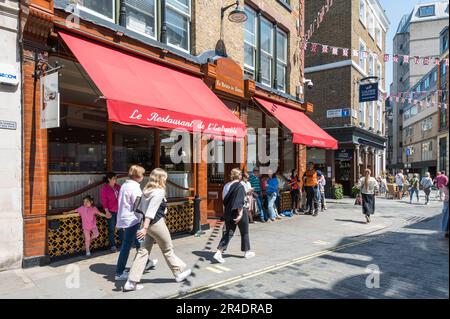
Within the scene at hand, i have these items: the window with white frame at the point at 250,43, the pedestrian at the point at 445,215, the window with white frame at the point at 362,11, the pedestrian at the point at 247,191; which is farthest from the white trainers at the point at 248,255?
the window with white frame at the point at 362,11

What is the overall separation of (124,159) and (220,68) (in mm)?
3855

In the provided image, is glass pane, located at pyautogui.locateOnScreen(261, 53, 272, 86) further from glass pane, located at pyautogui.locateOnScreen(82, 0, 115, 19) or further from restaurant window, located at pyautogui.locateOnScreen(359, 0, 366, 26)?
restaurant window, located at pyautogui.locateOnScreen(359, 0, 366, 26)

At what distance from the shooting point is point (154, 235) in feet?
16.0

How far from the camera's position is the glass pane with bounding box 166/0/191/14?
8984 mm

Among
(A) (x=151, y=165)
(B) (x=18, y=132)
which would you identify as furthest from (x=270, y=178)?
(B) (x=18, y=132)

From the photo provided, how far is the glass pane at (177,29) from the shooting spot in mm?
8961

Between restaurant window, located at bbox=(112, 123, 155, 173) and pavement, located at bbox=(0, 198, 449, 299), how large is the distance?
2111mm

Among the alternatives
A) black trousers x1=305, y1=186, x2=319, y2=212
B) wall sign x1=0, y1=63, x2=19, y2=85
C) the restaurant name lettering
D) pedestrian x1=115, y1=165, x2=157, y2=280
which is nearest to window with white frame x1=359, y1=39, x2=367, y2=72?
black trousers x1=305, y1=186, x2=319, y2=212

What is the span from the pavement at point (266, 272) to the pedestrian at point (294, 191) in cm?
427

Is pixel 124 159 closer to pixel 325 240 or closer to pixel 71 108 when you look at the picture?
pixel 71 108

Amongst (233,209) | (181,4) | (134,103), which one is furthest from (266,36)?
(233,209)

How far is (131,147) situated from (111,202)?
1.92 metres

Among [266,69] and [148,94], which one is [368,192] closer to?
[266,69]

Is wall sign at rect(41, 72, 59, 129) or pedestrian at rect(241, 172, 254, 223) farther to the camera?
pedestrian at rect(241, 172, 254, 223)
